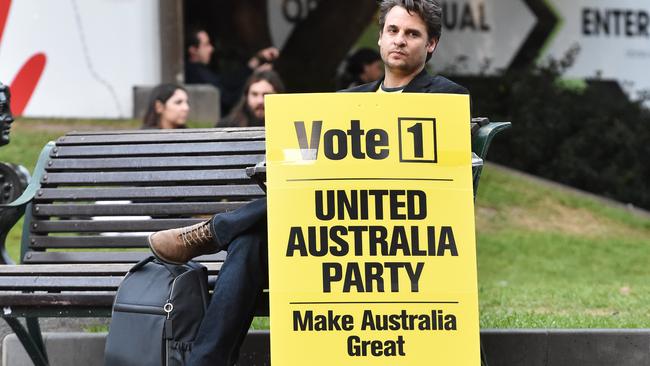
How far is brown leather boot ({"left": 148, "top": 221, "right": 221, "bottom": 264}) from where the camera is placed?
5035 mm

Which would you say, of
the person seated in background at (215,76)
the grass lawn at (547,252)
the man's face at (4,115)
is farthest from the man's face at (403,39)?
the person seated in background at (215,76)

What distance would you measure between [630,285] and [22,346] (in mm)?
4568

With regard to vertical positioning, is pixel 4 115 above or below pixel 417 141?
above

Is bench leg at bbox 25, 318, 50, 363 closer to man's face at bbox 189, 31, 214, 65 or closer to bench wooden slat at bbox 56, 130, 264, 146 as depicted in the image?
bench wooden slat at bbox 56, 130, 264, 146

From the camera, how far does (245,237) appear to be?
16.3 feet

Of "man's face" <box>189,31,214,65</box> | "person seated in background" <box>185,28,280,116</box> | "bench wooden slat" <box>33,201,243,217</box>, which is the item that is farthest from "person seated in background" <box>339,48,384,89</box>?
"bench wooden slat" <box>33,201,243,217</box>

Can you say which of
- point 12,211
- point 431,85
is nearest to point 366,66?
point 12,211

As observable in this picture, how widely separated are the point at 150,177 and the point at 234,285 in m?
1.25

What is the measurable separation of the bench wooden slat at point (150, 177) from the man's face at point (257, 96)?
3.72 m

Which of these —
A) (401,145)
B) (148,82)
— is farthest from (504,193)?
(401,145)

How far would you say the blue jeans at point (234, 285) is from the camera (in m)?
4.84

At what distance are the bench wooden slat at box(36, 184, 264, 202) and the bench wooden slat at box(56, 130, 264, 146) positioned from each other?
233 mm

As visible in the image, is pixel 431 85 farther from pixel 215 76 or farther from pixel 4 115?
pixel 215 76

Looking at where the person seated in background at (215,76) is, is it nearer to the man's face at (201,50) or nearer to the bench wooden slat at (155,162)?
the man's face at (201,50)
